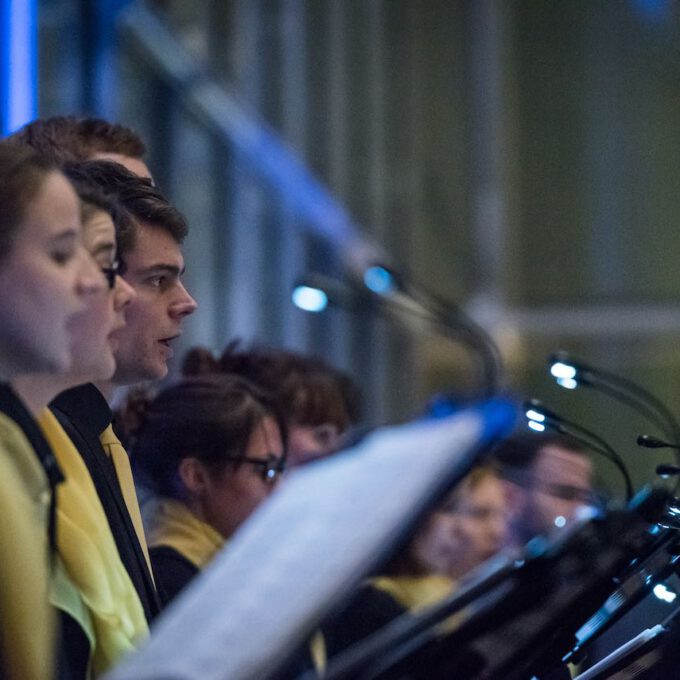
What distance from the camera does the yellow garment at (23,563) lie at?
4.09 feet

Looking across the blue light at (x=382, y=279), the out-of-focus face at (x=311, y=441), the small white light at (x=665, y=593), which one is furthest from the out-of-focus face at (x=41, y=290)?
the blue light at (x=382, y=279)

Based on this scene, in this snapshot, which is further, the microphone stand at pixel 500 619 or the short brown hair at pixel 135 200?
the short brown hair at pixel 135 200

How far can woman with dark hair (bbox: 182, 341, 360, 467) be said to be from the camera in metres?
2.88

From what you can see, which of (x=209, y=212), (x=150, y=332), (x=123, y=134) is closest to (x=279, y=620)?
(x=150, y=332)

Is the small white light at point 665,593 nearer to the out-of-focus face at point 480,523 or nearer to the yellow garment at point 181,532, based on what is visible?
the yellow garment at point 181,532

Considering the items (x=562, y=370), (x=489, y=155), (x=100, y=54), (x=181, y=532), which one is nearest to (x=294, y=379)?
(x=181, y=532)

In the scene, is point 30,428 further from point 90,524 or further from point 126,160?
point 126,160

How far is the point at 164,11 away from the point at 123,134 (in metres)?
4.10

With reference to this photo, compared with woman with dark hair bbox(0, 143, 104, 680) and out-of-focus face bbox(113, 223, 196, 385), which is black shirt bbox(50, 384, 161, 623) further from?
woman with dark hair bbox(0, 143, 104, 680)

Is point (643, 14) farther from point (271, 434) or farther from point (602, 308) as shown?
point (271, 434)

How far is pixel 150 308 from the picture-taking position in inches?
77.7

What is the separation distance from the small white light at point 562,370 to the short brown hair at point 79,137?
2.49ft

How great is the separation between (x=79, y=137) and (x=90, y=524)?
2.94ft

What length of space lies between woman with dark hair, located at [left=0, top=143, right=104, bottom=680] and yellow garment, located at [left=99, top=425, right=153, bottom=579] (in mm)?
419
